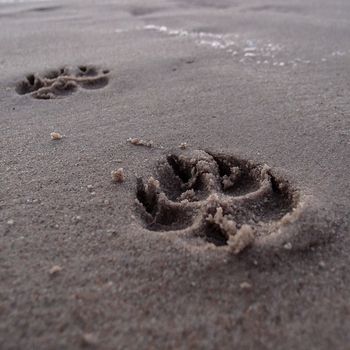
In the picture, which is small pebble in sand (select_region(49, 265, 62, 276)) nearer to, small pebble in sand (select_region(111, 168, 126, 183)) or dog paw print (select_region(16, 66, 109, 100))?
small pebble in sand (select_region(111, 168, 126, 183))

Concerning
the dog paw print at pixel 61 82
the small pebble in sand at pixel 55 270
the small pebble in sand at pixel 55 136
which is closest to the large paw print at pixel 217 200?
the small pebble in sand at pixel 55 270

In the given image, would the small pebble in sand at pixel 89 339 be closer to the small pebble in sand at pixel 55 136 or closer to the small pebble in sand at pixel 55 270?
the small pebble in sand at pixel 55 270

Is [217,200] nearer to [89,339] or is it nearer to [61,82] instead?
[89,339]

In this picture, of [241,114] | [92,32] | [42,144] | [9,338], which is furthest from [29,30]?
[9,338]

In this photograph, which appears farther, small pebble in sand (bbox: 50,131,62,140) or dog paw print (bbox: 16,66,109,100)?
dog paw print (bbox: 16,66,109,100)

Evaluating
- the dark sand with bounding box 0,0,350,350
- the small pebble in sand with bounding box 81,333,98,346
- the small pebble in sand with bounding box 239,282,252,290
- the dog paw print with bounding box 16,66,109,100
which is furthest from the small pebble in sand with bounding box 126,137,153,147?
the small pebble in sand with bounding box 81,333,98,346

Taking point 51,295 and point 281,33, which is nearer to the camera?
point 51,295

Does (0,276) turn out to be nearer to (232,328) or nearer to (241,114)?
(232,328)

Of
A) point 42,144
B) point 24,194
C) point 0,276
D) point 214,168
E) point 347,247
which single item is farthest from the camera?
point 42,144
